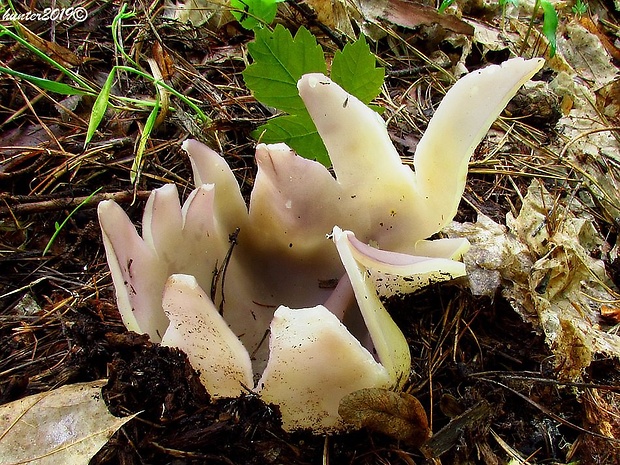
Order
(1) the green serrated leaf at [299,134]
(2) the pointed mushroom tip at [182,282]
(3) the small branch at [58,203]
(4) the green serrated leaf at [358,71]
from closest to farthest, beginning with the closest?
(2) the pointed mushroom tip at [182,282], (4) the green serrated leaf at [358,71], (1) the green serrated leaf at [299,134], (3) the small branch at [58,203]

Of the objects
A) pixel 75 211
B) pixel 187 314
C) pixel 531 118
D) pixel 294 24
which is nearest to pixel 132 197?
→ pixel 75 211

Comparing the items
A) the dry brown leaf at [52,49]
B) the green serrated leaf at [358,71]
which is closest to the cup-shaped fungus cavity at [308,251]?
the green serrated leaf at [358,71]

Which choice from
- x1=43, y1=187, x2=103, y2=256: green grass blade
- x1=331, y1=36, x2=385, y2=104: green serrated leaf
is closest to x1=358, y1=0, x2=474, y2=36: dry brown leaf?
x1=331, y1=36, x2=385, y2=104: green serrated leaf

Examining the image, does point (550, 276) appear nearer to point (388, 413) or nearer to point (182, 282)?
point (388, 413)

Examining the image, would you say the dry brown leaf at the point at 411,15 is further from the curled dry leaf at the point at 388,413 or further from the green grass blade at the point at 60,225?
the curled dry leaf at the point at 388,413

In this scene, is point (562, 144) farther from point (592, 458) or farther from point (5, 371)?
point (5, 371)

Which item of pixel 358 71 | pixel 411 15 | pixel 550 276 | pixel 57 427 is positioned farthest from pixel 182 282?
pixel 411 15

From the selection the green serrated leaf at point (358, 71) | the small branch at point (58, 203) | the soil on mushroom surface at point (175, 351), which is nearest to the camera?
the soil on mushroom surface at point (175, 351)
